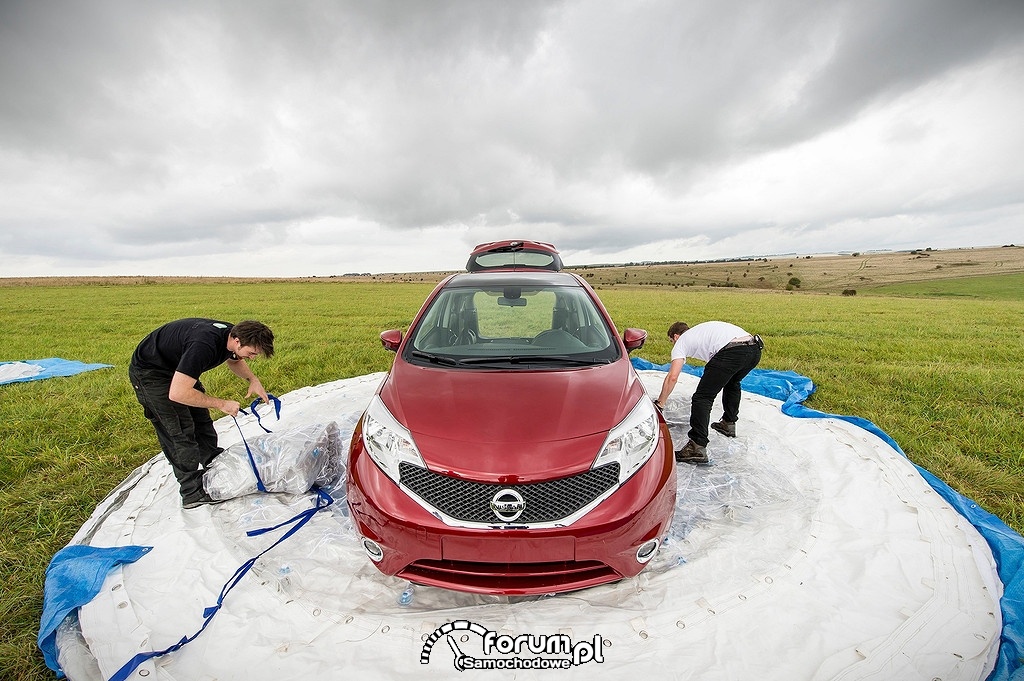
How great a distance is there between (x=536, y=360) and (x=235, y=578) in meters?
2.02

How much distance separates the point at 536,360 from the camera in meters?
2.68

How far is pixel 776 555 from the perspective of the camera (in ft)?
7.85

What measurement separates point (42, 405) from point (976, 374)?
10979 mm

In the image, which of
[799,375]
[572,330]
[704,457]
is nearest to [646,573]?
[704,457]

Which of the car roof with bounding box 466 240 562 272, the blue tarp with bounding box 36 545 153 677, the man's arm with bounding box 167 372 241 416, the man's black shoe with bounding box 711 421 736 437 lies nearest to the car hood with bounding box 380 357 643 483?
the man's arm with bounding box 167 372 241 416

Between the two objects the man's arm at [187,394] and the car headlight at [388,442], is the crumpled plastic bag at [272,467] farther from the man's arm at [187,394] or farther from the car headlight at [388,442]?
the car headlight at [388,442]

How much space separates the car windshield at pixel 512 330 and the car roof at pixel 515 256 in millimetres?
3363

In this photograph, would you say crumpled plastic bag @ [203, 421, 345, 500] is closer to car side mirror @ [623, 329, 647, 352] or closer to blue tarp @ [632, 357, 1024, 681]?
car side mirror @ [623, 329, 647, 352]

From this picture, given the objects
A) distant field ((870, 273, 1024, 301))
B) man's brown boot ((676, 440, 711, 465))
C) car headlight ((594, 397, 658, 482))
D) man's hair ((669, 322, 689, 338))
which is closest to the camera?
car headlight ((594, 397, 658, 482))

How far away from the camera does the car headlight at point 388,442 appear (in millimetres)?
2018

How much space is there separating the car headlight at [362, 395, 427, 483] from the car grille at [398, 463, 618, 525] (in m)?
0.11

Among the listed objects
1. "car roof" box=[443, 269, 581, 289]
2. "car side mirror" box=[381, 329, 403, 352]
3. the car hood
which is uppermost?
"car roof" box=[443, 269, 581, 289]

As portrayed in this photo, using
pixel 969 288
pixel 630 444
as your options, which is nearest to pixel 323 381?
pixel 630 444

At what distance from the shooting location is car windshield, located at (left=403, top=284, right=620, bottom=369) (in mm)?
2709
